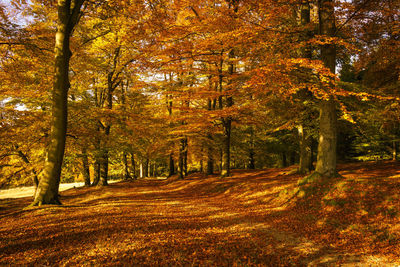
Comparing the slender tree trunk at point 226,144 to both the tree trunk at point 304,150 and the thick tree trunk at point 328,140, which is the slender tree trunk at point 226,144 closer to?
the tree trunk at point 304,150

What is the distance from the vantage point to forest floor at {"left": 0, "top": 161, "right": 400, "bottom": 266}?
4.65 meters

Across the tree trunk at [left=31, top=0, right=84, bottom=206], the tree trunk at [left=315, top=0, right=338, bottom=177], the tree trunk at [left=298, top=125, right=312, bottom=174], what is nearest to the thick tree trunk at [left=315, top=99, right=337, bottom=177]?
the tree trunk at [left=315, top=0, right=338, bottom=177]

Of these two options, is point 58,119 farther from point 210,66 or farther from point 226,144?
point 210,66

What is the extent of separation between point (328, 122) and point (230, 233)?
22.4 ft

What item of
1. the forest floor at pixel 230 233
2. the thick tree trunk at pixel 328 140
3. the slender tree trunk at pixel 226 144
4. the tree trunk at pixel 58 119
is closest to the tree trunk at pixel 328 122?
the thick tree trunk at pixel 328 140

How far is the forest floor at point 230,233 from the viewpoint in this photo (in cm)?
465

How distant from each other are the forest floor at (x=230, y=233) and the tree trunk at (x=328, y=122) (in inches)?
32.4

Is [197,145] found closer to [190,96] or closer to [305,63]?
[190,96]

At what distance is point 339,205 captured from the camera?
780cm

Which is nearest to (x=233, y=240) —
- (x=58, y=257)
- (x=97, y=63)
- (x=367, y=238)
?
(x=367, y=238)

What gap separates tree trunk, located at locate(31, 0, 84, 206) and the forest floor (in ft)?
2.70

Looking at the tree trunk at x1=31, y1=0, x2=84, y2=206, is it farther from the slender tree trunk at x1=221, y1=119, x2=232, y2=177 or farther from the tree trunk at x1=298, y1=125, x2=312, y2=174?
the tree trunk at x1=298, y1=125, x2=312, y2=174

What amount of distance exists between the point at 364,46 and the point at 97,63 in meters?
18.7

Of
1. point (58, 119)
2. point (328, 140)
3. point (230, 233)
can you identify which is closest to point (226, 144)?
point (328, 140)
